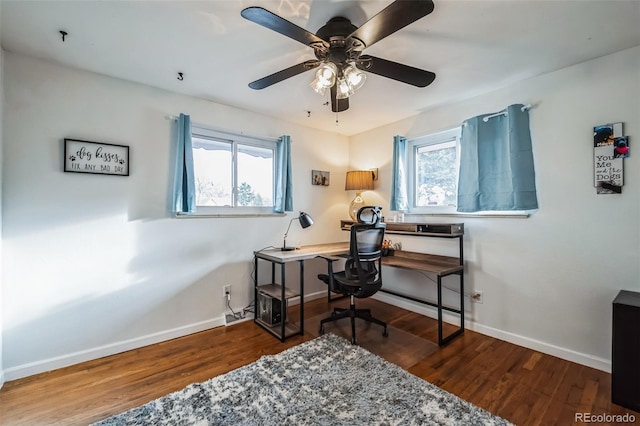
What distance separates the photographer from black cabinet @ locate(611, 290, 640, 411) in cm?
171

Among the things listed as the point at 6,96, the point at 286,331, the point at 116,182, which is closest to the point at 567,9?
the point at 286,331

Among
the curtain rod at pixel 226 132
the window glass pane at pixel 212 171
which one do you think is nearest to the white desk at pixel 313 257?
the window glass pane at pixel 212 171

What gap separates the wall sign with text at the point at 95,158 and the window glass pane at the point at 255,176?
3.63 ft

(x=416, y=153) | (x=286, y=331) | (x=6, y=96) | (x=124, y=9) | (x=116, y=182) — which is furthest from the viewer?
(x=416, y=153)

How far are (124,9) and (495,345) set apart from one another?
3.71 metres

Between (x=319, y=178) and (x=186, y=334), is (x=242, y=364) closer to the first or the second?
(x=186, y=334)

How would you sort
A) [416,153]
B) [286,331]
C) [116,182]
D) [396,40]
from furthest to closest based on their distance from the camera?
1. [416,153]
2. [286,331]
3. [116,182]
4. [396,40]

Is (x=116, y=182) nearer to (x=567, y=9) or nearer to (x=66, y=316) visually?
(x=66, y=316)

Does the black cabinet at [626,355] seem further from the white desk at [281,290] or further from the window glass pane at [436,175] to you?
the white desk at [281,290]

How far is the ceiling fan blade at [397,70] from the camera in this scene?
1.71 metres

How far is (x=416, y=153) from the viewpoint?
347 cm

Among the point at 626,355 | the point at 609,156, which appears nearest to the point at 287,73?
the point at 609,156

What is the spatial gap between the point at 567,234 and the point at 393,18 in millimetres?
2212

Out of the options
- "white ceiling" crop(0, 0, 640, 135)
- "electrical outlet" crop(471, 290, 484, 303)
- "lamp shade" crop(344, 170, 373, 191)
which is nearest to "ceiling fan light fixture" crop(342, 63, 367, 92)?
"white ceiling" crop(0, 0, 640, 135)
